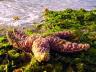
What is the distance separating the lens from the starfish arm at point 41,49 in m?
5.96

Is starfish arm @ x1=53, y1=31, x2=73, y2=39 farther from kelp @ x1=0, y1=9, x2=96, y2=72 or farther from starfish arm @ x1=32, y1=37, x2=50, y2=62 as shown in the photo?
starfish arm @ x1=32, y1=37, x2=50, y2=62

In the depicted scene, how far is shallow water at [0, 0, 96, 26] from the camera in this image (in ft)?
31.2

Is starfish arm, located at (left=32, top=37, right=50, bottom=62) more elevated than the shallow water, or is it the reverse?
the shallow water

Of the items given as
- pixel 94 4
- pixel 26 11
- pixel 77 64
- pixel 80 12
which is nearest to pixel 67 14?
pixel 80 12

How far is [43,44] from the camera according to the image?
20.5ft

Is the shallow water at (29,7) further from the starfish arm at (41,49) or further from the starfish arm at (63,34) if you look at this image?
the starfish arm at (41,49)

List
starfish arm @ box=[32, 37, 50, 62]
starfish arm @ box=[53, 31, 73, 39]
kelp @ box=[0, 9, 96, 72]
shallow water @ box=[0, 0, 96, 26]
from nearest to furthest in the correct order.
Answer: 1. starfish arm @ box=[32, 37, 50, 62]
2. kelp @ box=[0, 9, 96, 72]
3. starfish arm @ box=[53, 31, 73, 39]
4. shallow water @ box=[0, 0, 96, 26]

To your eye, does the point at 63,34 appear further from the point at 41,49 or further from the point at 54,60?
the point at 41,49

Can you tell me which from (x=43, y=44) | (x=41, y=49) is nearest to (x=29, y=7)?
(x=43, y=44)

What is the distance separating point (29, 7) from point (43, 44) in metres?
5.15

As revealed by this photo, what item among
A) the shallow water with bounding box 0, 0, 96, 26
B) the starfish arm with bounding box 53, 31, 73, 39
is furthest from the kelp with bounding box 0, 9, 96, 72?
the shallow water with bounding box 0, 0, 96, 26

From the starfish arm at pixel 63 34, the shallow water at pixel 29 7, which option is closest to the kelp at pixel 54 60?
the starfish arm at pixel 63 34

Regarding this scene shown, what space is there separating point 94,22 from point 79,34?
1.63 m

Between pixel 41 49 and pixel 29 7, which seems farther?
pixel 29 7
